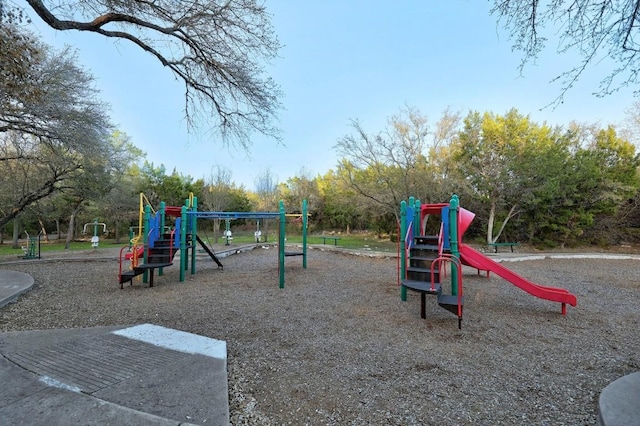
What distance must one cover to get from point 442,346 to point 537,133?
18.3m

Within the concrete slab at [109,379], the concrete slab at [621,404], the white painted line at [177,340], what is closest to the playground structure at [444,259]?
the concrete slab at [621,404]

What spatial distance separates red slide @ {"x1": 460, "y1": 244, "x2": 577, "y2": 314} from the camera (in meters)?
5.09

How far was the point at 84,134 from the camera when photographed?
9008mm

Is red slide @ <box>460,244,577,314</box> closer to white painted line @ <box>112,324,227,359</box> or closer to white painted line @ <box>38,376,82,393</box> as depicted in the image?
white painted line @ <box>112,324,227,359</box>

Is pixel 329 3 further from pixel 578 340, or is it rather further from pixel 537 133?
pixel 537 133

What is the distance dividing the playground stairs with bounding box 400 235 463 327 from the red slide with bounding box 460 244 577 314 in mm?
609

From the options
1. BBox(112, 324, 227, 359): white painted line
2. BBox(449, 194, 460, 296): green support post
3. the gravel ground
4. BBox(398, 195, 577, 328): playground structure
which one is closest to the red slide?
BBox(398, 195, 577, 328): playground structure

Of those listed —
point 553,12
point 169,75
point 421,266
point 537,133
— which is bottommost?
point 421,266

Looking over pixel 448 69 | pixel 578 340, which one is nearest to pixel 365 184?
pixel 448 69

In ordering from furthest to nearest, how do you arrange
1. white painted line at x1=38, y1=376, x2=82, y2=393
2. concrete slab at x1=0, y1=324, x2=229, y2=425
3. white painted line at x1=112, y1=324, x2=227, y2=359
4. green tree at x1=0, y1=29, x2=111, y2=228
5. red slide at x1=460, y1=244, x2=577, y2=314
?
green tree at x1=0, y1=29, x2=111, y2=228
red slide at x1=460, y1=244, x2=577, y2=314
white painted line at x1=112, y1=324, x2=227, y2=359
white painted line at x1=38, y1=376, x2=82, y2=393
concrete slab at x1=0, y1=324, x2=229, y2=425

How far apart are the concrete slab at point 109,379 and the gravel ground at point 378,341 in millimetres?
Result: 257

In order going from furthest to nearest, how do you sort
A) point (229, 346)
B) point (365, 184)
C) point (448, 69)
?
1. point (365, 184)
2. point (448, 69)
3. point (229, 346)

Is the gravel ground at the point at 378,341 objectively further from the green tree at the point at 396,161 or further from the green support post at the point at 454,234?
the green tree at the point at 396,161

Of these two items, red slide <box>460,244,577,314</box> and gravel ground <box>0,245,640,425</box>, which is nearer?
gravel ground <box>0,245,640,425</box>
